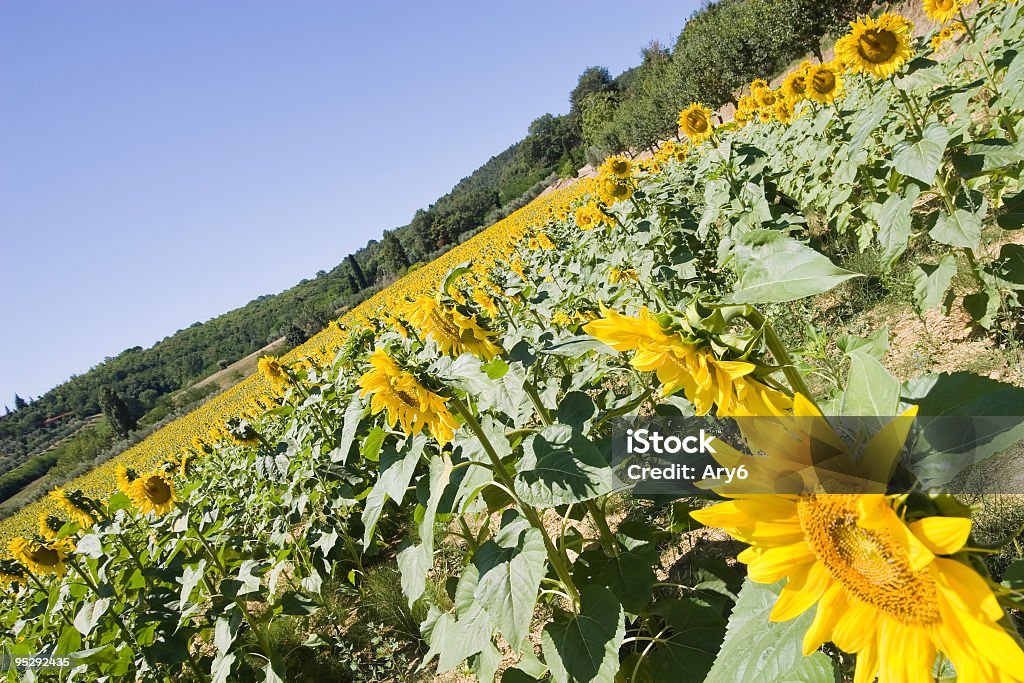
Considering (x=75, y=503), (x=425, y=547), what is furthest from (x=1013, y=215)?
(x=75, y=503)

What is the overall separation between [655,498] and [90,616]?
139 inches

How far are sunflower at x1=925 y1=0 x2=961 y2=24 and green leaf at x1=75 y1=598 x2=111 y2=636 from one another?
→ 7226mm

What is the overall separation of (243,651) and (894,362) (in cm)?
497

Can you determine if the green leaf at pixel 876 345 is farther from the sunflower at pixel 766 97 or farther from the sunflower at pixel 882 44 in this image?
the sunflower at pixel 766 97

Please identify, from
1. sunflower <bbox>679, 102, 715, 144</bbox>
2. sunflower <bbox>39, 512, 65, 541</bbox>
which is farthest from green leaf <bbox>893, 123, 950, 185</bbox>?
sunflower <bbox>39, 512, 65, 541</bbox>

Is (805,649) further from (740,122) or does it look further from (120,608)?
(740,122)

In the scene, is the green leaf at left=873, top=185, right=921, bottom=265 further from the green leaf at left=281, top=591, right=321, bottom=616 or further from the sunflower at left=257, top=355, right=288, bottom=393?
the sunflower at left=257, top=355, right=288, bottom=393

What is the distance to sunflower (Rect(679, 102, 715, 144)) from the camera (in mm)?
4656

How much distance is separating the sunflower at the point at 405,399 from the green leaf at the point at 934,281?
3.21 metres

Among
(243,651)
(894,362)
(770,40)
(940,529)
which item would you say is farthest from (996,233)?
(770,40)

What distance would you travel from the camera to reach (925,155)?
2658mm

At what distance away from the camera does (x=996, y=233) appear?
13.9ft

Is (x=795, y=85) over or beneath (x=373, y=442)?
over

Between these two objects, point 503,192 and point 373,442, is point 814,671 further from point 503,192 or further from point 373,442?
point 503,192
